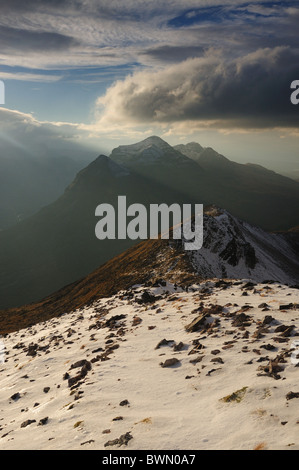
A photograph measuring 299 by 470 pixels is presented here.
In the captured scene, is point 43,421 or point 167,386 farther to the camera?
point 167,386

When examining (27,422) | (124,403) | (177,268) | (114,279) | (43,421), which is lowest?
(114,279)

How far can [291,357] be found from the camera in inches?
399

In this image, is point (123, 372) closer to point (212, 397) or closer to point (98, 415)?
point (98, 415)

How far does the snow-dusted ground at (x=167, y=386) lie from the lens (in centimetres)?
764

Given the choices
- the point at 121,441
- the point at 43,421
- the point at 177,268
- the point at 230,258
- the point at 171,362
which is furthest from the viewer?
the point at 230,258

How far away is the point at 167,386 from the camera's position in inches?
427

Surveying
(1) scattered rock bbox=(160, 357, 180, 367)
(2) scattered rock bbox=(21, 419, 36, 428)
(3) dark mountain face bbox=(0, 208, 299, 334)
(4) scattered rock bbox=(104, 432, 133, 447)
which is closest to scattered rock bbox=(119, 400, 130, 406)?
(4) scattered rock bbox=(104, 432, 133, 447)

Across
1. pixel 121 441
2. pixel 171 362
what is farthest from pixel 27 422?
pixel 171 362

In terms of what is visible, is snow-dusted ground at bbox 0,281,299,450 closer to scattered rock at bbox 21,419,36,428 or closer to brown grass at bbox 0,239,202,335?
scattered rock at bbox 21,419,36,428

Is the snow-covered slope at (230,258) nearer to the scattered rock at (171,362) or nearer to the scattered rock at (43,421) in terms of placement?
the scattered rock at (171,362)

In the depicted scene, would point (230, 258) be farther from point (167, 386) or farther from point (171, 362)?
point (167, 386)

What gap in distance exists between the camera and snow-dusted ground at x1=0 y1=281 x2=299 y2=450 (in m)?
7.64

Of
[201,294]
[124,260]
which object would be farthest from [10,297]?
[201,294]
